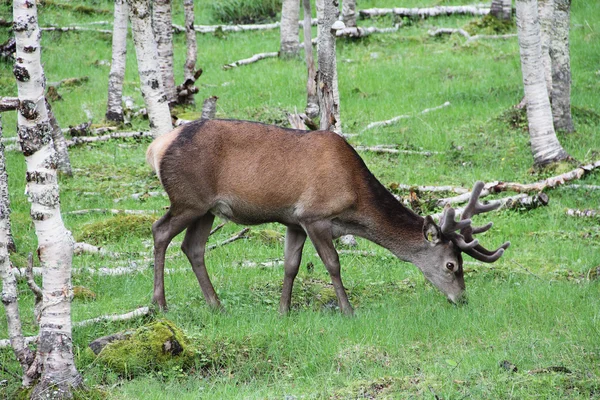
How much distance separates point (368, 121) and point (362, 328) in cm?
841

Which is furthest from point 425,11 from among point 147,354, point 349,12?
point 147,354

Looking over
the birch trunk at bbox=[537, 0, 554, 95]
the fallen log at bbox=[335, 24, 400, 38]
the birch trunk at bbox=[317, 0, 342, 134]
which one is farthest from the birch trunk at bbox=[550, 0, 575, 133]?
the fallen log at bbox=[335, 24, 400, 38]

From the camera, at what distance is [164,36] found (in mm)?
15250

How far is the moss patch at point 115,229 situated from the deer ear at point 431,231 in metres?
3.78

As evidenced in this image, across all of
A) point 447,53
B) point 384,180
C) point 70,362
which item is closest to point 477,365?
point 70,362

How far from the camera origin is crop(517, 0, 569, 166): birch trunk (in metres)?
12.3

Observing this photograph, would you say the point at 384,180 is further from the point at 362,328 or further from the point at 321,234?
the point at 362,328

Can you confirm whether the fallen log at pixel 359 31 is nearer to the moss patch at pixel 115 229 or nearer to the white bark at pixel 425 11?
the white bark at pixel 425 11

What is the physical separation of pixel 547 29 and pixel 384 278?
727 centimetres

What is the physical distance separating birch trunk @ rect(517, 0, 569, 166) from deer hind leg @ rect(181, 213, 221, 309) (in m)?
5.86

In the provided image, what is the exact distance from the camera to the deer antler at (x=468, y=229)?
8164 millimetres

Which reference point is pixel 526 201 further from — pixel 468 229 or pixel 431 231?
pixel 431 231

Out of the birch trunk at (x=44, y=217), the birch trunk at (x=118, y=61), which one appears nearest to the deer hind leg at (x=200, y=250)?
the birch trunk at (x=44, y=217)

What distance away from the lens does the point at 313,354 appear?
690cm
